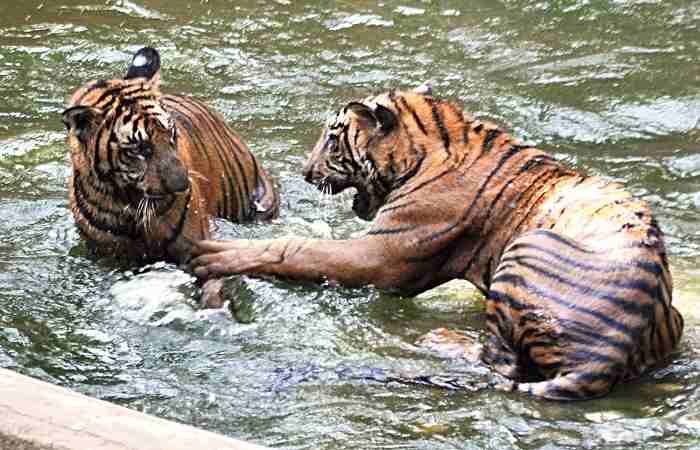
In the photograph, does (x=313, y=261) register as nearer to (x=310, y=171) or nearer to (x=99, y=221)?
(x=310, y=171)

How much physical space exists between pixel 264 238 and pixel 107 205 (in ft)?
3.00

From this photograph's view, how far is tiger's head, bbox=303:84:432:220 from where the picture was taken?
5277 mm

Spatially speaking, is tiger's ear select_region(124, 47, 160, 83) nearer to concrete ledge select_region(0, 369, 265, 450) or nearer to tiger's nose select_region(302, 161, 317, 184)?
tiger's nose select_region(302, 161, 317, 184)

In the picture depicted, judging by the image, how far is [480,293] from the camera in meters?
5.51

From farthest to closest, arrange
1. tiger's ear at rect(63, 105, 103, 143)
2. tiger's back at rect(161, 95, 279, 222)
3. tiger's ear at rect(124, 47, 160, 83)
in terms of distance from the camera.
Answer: tiger's back at rect(161, 95, 279, 222)
tiger's ear at rect(124, 47, 160, 83)
tiger's ear at rect(63, 105, 103, 143)

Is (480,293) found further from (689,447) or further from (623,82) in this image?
(623,82)

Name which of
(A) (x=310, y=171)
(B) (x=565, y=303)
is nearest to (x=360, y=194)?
(A) (x=310, y=171)

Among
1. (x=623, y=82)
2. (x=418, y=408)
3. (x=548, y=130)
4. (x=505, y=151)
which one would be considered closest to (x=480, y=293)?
(x=505, y=151)

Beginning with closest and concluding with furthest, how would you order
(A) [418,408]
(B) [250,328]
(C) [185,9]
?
1. (A) [418,408]
2. (B) [250,328]
3. (C) [185,9]

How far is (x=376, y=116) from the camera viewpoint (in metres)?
5.29

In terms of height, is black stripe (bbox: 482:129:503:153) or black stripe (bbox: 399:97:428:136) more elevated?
black stripe (bbox: 399:97:428:136)

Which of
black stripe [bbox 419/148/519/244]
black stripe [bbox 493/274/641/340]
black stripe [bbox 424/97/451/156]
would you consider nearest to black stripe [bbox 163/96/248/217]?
black stripe [bbox 424/97/451/156]

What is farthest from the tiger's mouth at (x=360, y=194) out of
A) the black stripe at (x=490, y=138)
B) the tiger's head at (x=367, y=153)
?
the black stripe at (x=490, y=138)

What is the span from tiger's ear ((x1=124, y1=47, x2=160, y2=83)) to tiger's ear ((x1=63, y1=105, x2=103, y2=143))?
425 mm
